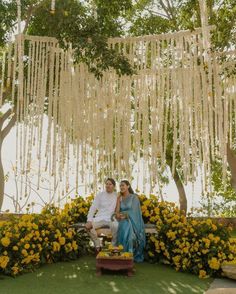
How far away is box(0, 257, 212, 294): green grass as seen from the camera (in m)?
5.19

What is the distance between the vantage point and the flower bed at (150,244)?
599 centimetres

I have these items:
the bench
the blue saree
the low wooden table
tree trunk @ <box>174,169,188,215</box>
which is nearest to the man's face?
the blue saree

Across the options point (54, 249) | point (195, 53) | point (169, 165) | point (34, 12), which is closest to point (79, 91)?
point (195, 53)

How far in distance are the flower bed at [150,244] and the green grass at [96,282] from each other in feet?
0.55

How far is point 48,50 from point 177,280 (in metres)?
3.54

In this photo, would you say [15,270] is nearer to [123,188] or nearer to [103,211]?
[103,211]

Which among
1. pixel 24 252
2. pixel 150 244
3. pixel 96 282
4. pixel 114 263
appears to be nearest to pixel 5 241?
pixel 24 252

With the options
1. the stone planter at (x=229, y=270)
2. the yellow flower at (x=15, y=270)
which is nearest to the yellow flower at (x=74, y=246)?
the yellow flower at (x=15, y=270)

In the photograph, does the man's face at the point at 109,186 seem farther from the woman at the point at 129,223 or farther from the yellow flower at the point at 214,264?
the yellow flower at the point at 214,264

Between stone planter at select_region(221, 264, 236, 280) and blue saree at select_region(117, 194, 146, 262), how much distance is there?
122cm

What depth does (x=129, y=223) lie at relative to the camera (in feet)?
21.8

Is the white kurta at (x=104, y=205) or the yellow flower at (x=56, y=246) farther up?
the white kurta at (x=104, y=205)

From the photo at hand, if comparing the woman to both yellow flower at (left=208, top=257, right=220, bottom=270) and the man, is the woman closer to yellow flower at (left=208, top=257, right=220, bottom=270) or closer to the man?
the man

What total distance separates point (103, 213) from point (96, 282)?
4.99 ft
